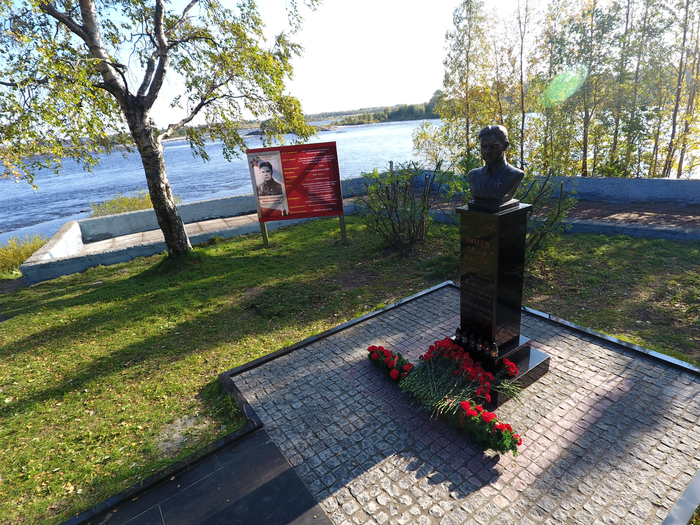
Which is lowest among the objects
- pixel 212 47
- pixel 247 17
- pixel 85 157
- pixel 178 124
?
pixel 85 157

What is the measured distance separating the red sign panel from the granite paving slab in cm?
565

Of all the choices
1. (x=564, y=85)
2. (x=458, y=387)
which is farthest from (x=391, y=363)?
(x=564, y=85)

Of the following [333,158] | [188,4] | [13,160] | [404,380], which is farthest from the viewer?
[333,158]

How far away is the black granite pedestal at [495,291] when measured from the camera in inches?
146

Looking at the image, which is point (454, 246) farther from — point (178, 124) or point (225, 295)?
point (178, 124)

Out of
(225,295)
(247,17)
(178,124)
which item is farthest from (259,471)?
(247,17)

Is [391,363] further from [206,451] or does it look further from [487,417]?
[206,451]

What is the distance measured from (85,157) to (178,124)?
232 centimetres

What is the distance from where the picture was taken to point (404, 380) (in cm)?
410

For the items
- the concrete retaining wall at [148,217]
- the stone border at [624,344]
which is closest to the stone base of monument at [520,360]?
the stone border at [624,344]

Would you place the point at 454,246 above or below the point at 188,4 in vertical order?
below

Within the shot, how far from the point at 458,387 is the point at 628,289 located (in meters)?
4.13

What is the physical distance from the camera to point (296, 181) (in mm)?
9680

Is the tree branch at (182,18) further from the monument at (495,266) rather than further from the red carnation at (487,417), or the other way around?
the red carnation at (487,417)
